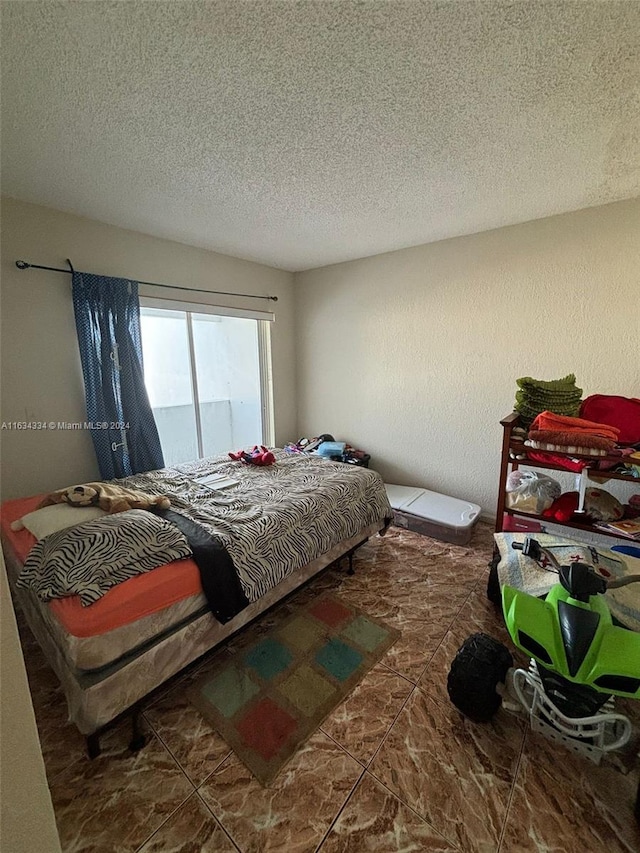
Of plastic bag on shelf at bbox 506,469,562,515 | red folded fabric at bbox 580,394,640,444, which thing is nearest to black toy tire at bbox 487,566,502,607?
plastic bag on shelf at bbox 506,469,562,515

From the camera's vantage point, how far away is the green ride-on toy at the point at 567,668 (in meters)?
1.02

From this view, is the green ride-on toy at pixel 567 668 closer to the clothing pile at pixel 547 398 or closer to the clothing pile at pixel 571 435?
the clothing pile at pixel 571 435

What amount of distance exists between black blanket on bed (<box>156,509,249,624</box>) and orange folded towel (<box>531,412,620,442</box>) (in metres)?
1.71

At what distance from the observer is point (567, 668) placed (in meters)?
1.06

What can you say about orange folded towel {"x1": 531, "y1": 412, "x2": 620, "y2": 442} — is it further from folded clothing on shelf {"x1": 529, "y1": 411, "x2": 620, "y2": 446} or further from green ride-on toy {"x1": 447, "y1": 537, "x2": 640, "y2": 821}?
green ride-on toy {"x1": 447, "y1": 537, "x2": 640, "y2": 821}

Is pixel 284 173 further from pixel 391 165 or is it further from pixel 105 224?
pixel 105 224

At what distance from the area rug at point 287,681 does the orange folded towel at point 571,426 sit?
53.8 inches

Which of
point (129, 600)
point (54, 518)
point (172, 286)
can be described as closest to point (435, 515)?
point (129, 600)

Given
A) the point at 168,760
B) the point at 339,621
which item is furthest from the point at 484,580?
the point at 168,760

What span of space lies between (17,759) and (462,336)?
3211mm

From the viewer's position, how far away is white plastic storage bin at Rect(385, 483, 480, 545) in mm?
2662

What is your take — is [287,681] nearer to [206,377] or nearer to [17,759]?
[17,759]

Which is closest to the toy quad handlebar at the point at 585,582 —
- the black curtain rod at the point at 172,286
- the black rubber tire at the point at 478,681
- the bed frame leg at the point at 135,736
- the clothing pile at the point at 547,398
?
the black rubber tire at the point at 478,681

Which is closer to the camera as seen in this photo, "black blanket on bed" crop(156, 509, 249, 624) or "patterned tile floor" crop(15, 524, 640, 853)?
"patterned tile floor" crop(15, 524, 640, 853)
